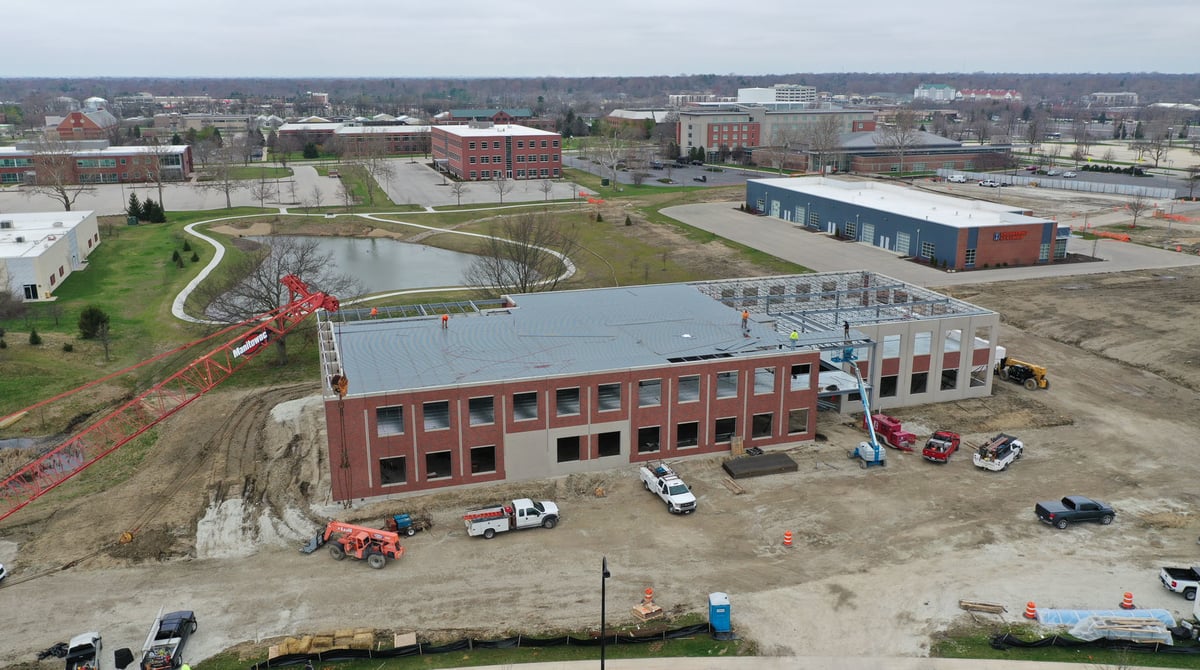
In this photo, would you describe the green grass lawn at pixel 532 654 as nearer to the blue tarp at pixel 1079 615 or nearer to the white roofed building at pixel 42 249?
the blue tarp at pixel 1079 615

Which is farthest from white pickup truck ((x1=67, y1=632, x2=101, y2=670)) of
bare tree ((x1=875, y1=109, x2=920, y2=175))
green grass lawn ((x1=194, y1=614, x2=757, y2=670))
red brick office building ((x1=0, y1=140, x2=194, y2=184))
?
bare tree ((x1=875, y1=109, x2=920, y2=175))

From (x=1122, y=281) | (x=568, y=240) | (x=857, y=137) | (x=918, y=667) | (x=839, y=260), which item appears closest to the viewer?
(x=918, y=667)

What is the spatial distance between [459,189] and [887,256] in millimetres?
60636

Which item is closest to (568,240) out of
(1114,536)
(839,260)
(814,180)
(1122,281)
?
(839,260)

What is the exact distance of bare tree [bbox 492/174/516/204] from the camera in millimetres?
117975

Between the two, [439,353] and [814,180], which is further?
[814,180]

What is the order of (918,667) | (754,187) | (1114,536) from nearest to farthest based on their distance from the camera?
(918,667), (1114,536), (754,187)

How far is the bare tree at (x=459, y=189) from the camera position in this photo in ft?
385

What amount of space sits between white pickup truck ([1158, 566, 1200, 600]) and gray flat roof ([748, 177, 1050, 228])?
53.5 metres

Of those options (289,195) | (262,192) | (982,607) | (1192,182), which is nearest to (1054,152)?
(1192,182)

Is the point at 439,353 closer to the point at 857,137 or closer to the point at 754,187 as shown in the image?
the point at 754,187

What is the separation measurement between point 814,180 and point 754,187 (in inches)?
395

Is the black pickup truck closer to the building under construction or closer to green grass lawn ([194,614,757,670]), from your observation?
the building under construction

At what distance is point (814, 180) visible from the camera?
114 metres
